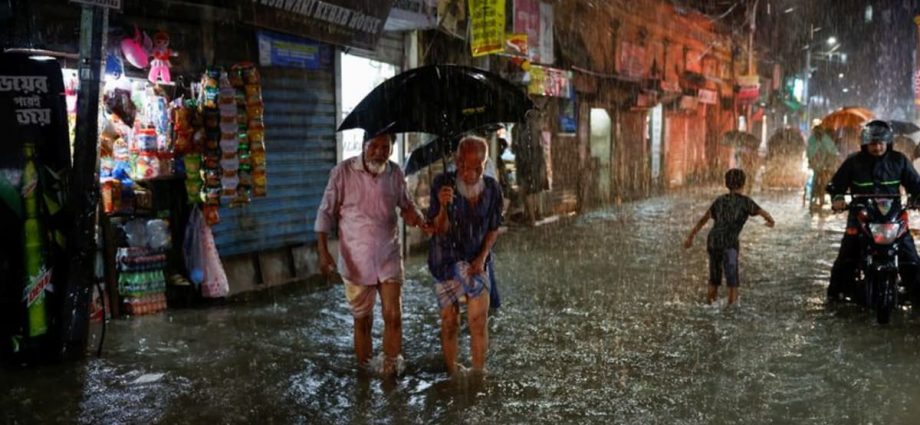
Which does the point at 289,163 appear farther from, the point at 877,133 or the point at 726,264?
the point at 877,133

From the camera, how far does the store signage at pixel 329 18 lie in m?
8.91

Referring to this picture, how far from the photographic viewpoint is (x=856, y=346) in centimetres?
674

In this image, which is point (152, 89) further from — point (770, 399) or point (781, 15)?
point (781, 15)

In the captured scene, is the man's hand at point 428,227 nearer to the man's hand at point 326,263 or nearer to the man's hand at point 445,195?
the man's hand at point 445,195

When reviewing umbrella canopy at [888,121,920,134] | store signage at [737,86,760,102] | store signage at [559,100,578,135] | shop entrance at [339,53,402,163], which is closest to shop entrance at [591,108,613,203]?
store signage at [559,100,578,135]

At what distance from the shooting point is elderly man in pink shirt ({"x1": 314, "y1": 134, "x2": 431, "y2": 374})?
5711 mm

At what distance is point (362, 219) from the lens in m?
5.71

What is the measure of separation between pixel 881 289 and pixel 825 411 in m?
2.94

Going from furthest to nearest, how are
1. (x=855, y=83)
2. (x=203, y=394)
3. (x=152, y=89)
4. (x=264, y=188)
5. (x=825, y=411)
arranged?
A: (x=855, y=83) → (x=264, y=188) → (x=152, y=89) → (x=203, y=394) → (x=825, y=411)

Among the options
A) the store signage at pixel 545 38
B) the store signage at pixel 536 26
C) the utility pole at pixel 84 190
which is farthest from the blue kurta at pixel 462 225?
the store signage at pixel 545 38

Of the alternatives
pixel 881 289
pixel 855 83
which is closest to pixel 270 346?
pixel 881 289

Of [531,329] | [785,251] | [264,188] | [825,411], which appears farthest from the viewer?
[785,251]

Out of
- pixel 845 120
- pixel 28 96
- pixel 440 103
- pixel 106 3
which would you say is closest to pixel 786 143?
pixel 845 120

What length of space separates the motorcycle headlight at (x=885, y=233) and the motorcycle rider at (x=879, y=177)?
405mm
